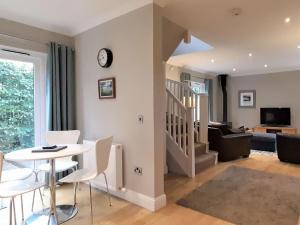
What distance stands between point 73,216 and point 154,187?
973 millimetres

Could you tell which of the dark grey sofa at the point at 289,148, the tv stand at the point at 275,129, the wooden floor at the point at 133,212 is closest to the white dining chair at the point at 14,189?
the wooden floor at the point at 133,212

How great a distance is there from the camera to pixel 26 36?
3092mm

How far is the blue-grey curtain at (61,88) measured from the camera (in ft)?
10.8

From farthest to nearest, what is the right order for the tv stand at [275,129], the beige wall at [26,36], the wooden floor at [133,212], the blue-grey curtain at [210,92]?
the blue-grey curtain at [210,92], the tv stand at [275,129], the beige wall at [26,36], the wooden floor at [133,212]

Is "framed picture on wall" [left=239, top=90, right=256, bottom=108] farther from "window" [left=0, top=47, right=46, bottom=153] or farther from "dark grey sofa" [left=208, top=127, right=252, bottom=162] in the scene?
"window" [left=0, top=47, right=46, bottom=153]

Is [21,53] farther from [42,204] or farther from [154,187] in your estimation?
[154,187]

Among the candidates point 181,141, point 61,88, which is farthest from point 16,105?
point 181,141

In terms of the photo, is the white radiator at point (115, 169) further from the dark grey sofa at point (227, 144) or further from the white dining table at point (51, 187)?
the dark grey sofa at point (227, 144)

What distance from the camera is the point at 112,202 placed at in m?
2.77

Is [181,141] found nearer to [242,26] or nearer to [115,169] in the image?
[115,169]

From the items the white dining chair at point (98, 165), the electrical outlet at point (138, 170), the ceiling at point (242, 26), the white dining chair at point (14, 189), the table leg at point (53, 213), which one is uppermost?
the ceiling at point (242, 26)

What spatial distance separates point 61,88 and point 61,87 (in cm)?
2

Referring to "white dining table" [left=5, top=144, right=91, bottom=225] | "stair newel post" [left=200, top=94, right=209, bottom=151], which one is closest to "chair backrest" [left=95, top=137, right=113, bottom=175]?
"white dining table" [left=5, top=144, right=91, bottom=225]

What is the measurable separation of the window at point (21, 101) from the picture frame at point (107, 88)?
953 millimetres
